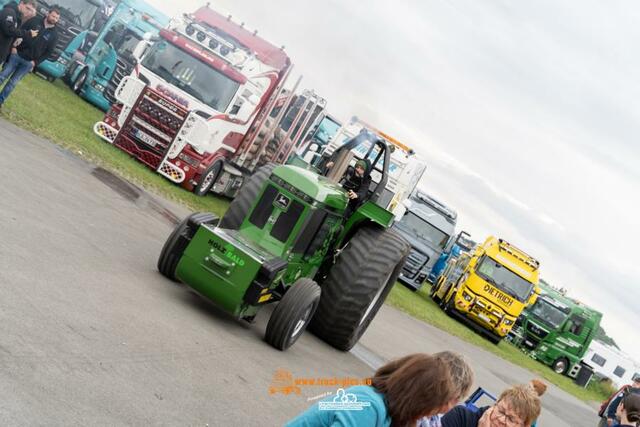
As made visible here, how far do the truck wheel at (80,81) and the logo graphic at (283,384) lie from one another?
19.1 m

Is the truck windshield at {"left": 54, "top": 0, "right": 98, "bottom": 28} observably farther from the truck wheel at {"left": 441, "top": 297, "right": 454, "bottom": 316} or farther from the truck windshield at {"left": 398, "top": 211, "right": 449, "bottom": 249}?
the truck wheel at {"left": 441, "top": 297, "right": 454, "bottom": 316}

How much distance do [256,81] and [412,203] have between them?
14222 mm

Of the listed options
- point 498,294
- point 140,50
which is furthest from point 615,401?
point 498,294

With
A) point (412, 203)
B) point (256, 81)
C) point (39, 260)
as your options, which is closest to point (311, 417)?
point (39, 260)

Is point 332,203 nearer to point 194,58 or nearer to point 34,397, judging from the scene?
point 34,397

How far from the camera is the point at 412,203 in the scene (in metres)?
31.2

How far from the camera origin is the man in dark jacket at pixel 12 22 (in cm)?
1241

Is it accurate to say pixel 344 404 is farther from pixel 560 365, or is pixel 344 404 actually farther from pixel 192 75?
pixel 560 365

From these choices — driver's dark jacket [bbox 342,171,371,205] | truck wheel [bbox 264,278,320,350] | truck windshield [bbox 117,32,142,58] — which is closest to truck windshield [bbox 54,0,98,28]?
truck windshield [bbox 117,32,142,58]

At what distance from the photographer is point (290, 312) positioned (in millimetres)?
8375

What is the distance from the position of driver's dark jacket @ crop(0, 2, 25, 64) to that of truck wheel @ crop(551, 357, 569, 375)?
28.8m

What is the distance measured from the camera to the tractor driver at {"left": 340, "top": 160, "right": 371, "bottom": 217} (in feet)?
34.3

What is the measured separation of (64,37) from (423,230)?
50.0ft

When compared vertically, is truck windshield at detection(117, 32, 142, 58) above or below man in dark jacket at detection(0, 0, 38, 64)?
above
